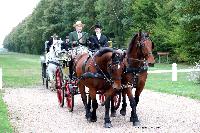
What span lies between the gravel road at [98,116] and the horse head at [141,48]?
1.54m

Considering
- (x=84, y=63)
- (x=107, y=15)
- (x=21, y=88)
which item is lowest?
(x=21, y=88)

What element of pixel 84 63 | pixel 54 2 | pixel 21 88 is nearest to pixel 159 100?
pixel 84 63

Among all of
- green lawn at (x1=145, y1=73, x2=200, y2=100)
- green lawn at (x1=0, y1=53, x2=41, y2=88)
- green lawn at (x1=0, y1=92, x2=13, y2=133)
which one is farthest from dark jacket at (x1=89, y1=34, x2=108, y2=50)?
green lawn at (x1=0, y1=53, x2=41, y2=88)

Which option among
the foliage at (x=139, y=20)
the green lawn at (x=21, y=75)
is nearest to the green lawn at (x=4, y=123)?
the foliage at (x=139, y=20)

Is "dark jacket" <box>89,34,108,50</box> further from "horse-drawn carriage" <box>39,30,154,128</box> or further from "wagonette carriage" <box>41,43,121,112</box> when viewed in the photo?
"wagonette carriage" <box>41,43,121,112</box>

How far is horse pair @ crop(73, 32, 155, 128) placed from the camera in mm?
9977

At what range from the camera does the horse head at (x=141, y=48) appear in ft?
33.4

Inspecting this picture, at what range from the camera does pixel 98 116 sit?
11992mm

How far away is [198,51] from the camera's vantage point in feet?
114

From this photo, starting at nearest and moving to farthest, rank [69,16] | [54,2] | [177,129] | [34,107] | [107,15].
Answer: [177,129], [34,107], [107,15], [69,16], [54,2]

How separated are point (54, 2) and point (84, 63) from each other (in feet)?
247

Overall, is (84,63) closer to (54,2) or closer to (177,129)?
(177,129)

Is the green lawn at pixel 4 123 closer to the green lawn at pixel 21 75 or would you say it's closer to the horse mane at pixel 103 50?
the horse mane at pixel 103 50

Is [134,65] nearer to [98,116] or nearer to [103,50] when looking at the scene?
[103,50]
